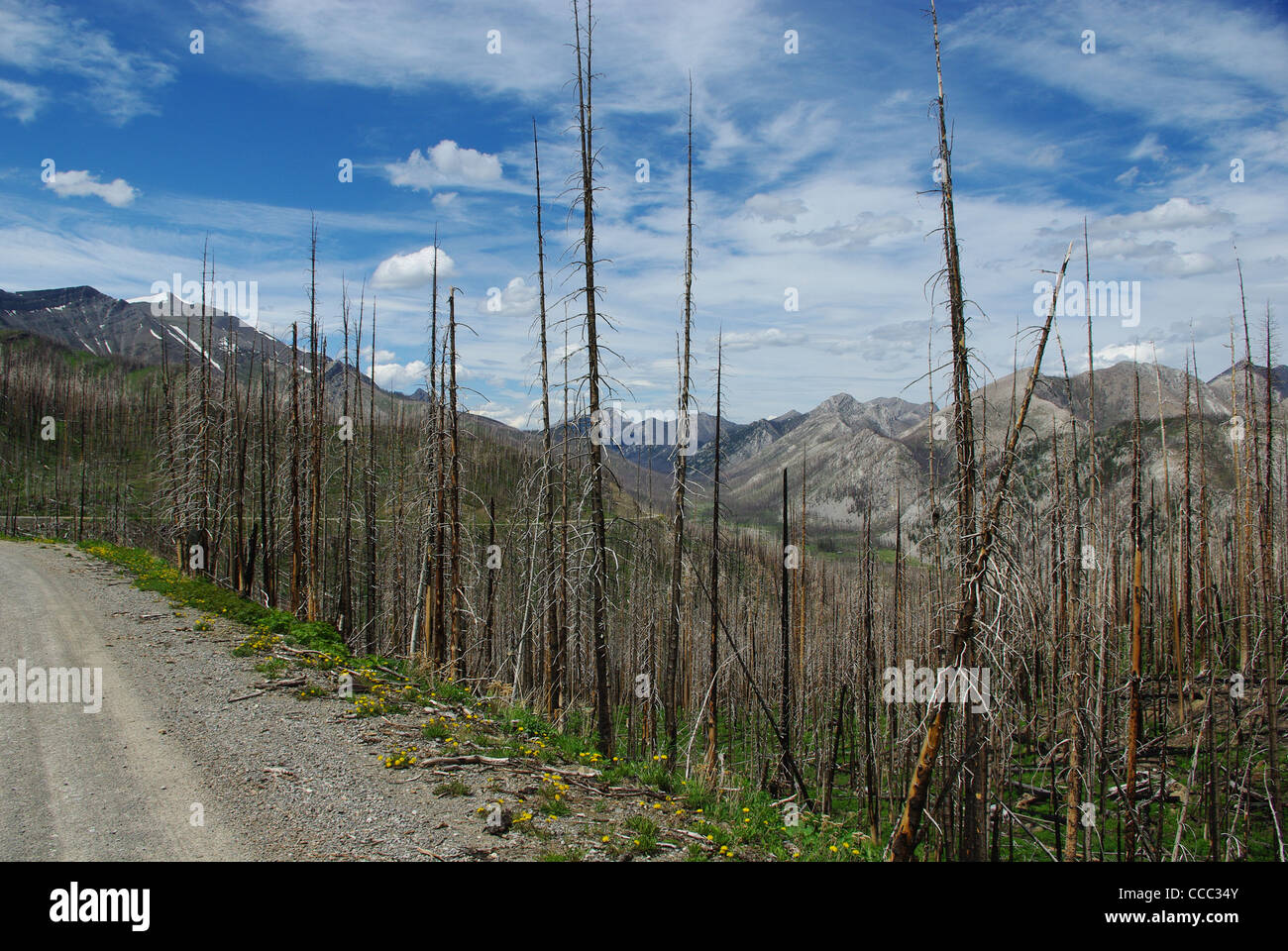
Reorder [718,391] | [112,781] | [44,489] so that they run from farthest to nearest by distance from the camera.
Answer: [44,489] < [718,391] < [112,781]

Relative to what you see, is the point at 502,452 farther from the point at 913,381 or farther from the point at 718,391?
the point at 913,381

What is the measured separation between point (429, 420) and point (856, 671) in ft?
75.4

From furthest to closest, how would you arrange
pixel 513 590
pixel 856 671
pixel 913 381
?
pixel 513 590 → pixel 856 671 → pixel 913 381

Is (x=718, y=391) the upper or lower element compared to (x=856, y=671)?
upper

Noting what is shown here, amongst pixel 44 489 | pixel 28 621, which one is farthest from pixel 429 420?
pixel 44 489
